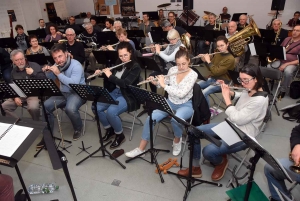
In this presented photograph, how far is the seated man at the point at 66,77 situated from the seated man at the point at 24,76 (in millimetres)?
183

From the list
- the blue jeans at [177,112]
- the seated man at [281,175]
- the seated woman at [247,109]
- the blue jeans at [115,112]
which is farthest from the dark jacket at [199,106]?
the blue jeans at [115,112]

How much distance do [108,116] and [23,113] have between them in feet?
7.51

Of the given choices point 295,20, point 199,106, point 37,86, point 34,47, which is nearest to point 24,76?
point 37,86

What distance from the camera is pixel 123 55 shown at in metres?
3.39

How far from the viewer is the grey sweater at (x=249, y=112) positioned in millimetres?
2326

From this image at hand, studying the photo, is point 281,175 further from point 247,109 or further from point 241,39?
point 241,39

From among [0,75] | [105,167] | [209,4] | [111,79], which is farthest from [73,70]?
[209,4]

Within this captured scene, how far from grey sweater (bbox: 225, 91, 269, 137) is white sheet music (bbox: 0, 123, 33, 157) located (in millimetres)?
1903

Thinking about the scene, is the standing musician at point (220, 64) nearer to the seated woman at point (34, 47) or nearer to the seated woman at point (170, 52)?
the seated woman at point (170, 52)

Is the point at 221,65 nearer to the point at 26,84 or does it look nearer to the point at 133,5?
the point at 26,84

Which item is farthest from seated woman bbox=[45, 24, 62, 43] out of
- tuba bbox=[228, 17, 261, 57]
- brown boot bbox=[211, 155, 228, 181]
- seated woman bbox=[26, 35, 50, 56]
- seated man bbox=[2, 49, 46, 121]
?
brown boot bbox=[211, 155, 228, 181]

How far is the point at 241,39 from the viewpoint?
4.74m

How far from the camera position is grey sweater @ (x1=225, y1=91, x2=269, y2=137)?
2326mm

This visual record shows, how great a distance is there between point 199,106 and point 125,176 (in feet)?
4.09
